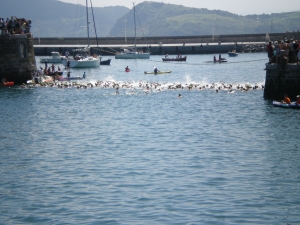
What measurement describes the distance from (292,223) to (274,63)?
26.5 meters

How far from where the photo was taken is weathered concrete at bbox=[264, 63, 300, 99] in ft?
140

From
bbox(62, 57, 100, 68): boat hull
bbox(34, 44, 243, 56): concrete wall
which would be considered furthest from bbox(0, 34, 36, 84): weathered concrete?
bbox(34, 44, 243, 56): concrete wall

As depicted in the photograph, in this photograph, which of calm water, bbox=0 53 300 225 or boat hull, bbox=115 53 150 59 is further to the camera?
boat hull, bbox=115 53 150 59

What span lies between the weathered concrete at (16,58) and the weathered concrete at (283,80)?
1037 inches

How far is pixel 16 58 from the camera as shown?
60.1 metres

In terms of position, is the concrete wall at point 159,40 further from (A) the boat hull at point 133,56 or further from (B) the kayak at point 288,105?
(B) the kayak at point 288,105

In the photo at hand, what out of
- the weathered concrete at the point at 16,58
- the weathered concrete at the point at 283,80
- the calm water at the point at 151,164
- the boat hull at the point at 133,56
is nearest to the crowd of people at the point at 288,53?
the weathered concrete at the point at 283,80

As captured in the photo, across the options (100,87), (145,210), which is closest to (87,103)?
(100,87)

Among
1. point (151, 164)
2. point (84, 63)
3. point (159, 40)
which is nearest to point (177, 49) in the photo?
point (159, 40)

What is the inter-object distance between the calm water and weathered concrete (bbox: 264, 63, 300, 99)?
1.27 m

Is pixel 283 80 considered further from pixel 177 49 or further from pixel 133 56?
pixel 177 49

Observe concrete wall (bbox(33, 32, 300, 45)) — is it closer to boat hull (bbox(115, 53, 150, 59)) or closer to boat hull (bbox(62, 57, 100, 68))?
boat hull (bbox(115, 53, 150, 59))

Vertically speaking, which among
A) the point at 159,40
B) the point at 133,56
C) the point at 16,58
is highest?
the point at 16,58

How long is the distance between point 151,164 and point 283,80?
19743 millimetres
